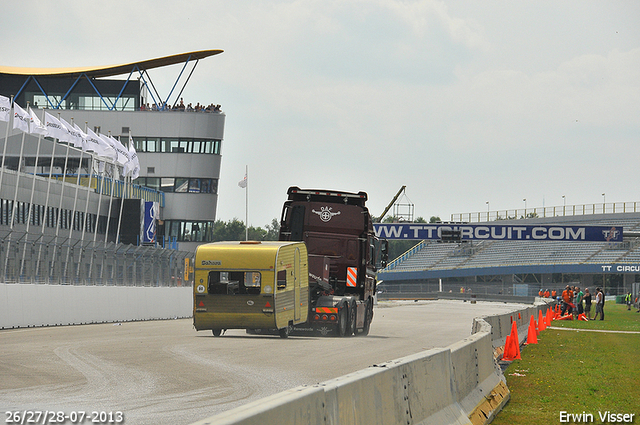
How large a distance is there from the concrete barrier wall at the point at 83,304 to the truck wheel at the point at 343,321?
29.7 ft

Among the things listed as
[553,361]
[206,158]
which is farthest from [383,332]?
[206,158]

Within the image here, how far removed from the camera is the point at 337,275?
973 inches

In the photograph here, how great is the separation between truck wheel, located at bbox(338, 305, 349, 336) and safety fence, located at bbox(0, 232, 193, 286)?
9.28 m

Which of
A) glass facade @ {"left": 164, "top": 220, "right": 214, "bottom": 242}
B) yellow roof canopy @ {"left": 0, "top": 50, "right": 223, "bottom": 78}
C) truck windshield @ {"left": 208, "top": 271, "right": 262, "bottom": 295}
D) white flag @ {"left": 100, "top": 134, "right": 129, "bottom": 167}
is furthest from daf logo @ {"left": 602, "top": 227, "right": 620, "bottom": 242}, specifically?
truck windshield @ {"left": 208, "top": 271, "right": 262, "bottom": 295}

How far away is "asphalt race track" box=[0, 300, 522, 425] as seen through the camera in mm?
9625

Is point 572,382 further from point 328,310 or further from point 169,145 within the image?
point 169,145

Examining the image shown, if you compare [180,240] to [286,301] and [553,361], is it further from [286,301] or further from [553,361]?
[553,361]

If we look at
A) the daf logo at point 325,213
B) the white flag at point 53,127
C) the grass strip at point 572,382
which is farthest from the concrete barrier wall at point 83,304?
the grass strip at point 572,382

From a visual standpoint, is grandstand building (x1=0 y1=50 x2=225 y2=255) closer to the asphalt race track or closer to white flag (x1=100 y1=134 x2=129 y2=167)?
white flag (x1=100 y1=134 x2=129 y2=167)

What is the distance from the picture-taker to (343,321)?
24.0 metres

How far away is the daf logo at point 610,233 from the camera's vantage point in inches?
2706

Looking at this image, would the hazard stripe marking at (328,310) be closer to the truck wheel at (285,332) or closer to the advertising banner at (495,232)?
the truck wheel at (285,332)

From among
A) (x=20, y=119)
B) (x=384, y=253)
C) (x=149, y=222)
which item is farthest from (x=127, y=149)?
(x=384, y=253)

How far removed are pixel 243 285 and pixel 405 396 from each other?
48.8 feet
